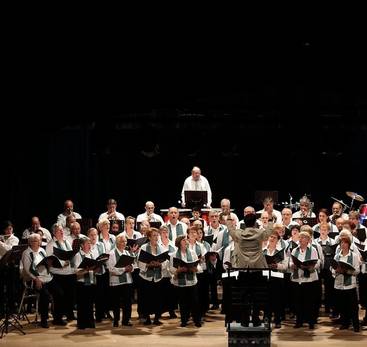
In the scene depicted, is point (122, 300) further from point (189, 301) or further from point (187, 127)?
point (187, 127)

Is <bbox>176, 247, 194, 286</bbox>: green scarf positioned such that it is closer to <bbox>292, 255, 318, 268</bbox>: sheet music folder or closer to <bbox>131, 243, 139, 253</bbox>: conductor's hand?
<bbox>131, 243, 139, 253</bbox>: conductor's hand

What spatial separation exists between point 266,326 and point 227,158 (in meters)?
11.3

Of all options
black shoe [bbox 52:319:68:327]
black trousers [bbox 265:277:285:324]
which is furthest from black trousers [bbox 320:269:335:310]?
black shoe [bbox 52:319:68:327]

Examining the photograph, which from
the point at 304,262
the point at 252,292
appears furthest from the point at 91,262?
the point at 304,262

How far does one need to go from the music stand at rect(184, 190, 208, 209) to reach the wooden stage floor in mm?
3292

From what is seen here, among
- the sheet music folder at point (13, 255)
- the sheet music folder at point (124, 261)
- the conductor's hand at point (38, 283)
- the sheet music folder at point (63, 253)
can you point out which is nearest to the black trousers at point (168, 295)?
the sheet music folder at point (124, 261)

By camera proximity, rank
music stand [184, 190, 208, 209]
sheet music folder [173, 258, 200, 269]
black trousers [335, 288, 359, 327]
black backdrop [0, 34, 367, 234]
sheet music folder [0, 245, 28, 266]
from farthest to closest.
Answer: music stand [184, 190, 208, 209]
sheet music folder [173, 258, 200, 269]
black trousers [335, 288, 359, 327]
sheet music folder [0, 245, 28, 266]
black backdrop [0, 34, 367, 234]

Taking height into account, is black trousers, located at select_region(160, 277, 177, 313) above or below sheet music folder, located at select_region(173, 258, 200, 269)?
below

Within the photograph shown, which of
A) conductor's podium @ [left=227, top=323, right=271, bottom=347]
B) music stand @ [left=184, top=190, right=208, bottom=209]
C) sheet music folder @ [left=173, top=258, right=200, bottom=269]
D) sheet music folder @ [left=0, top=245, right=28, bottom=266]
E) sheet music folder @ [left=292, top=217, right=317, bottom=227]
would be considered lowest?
conductor's podium @ [left=227, top=323, right=271, bottom=347]

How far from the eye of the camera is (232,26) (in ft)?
37.3

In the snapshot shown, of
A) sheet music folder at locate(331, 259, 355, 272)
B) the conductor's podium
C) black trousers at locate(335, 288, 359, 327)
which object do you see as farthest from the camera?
black trousers at locate(335, 288, 359, 327)

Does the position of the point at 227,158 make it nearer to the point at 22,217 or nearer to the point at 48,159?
the point at 48,159

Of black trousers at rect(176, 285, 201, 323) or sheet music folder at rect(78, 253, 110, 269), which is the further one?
black trousers at rect(176, 285, 201, 323)

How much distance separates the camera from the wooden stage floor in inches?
538
